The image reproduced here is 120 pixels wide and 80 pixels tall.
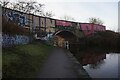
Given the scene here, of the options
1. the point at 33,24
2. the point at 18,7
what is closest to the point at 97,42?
the point at 33,24

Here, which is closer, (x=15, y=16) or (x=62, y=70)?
(x=62, y=70)

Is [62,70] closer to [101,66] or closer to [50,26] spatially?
[101,66]

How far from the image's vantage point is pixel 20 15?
3728cm

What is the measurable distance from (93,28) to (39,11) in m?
27.9

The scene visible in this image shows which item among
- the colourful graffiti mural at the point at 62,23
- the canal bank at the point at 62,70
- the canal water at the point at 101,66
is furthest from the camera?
the colourful graffiti mural at the point at 62,23

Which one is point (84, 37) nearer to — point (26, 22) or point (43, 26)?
point (43, 26)

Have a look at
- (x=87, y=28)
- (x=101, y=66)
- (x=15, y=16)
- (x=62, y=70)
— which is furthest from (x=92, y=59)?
(x=87, y=28)

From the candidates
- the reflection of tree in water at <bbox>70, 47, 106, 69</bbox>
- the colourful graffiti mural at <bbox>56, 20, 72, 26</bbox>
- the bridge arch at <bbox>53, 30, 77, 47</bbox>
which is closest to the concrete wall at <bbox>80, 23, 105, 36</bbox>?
the bridge arch at <bbox>53, 30, 77, 47</bbox>

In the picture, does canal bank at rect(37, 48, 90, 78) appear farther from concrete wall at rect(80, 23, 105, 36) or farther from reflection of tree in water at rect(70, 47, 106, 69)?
concrete wall at rect(80, 23, 105, 36)

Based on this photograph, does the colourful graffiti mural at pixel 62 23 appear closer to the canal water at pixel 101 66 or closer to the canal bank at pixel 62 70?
the canal water at pixel 101 66

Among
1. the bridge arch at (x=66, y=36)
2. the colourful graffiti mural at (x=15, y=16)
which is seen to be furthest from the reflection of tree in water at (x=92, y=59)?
the bridge arch at (x=66, y=36)

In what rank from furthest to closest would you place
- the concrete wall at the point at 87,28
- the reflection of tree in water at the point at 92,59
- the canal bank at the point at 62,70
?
1. the concrete wall at the point at 87,28
2. the reflection of tree in water at the point at 92,59
3. the canal bank at the point at 62,70

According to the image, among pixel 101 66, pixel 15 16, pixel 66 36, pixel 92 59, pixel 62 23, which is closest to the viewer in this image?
pixel 101 66

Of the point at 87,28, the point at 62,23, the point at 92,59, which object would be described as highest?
the point at 62,23
